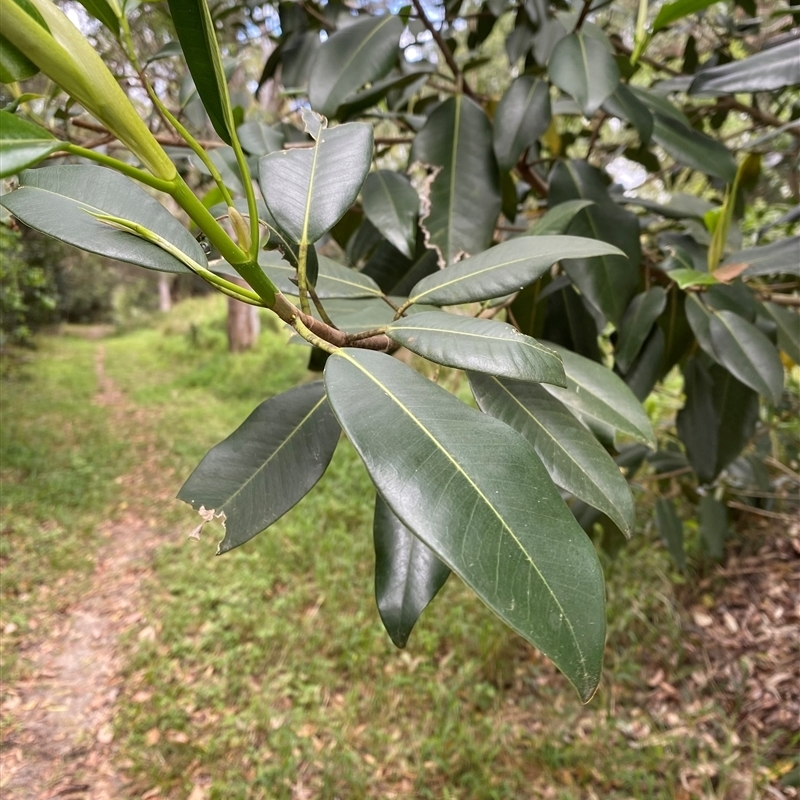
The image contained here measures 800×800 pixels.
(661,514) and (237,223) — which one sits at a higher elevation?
(237,223)

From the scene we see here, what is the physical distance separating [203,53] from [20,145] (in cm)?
12

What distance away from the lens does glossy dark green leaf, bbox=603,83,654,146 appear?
27.3 inches

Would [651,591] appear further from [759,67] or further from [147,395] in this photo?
[147,395]

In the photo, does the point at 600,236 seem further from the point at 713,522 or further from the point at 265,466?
the point at 713,522

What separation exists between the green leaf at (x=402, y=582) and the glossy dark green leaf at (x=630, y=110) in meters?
0.65

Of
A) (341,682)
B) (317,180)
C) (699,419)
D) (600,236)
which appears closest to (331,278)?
(317,180)

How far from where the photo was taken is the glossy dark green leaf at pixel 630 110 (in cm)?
69

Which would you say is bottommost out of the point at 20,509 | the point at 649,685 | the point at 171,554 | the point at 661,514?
the point at 649,685

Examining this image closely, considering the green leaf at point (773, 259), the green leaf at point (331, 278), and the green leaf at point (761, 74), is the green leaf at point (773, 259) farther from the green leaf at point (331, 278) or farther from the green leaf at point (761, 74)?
the green leaf at point (331, 278)

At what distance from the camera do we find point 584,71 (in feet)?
2.08

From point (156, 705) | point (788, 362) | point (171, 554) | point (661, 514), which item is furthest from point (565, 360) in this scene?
point (171, 554)

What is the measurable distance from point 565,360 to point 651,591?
1608mm

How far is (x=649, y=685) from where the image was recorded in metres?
1.52

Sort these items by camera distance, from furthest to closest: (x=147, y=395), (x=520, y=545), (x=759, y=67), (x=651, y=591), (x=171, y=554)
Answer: (x=147, y=395) < (x=171, y=554) < (x=651, y=591) < (x=759, y=67) < (x=520, y=545)
